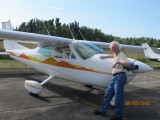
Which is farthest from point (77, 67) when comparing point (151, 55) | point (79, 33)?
point (79, 33)

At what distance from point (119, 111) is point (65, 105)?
1.61 m

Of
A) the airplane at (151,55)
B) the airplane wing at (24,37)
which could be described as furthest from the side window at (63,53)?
the airplane at (151,55)

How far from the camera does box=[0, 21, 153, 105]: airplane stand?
496 cm

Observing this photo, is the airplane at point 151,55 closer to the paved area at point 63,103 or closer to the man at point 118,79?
the paved area at point 63,103

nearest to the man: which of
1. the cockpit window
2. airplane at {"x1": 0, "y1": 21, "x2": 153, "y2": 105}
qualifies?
airplane at {"x1": 0, "y1": 21, "x2": 153, "y2": 105}

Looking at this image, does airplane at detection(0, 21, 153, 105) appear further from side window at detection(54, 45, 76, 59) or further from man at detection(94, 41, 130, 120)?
man at detection(94, 41, 130, 120)

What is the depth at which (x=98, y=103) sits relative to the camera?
5566mm

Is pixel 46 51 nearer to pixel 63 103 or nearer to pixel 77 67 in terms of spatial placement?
pixel 77 67

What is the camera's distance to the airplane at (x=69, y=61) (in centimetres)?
496

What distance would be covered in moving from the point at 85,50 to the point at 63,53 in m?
1.01

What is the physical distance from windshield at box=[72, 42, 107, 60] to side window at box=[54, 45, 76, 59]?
0.27m

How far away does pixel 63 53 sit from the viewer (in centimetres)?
642

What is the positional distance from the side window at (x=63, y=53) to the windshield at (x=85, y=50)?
10.8 inches

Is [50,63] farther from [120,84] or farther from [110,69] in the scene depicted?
[120,84]
